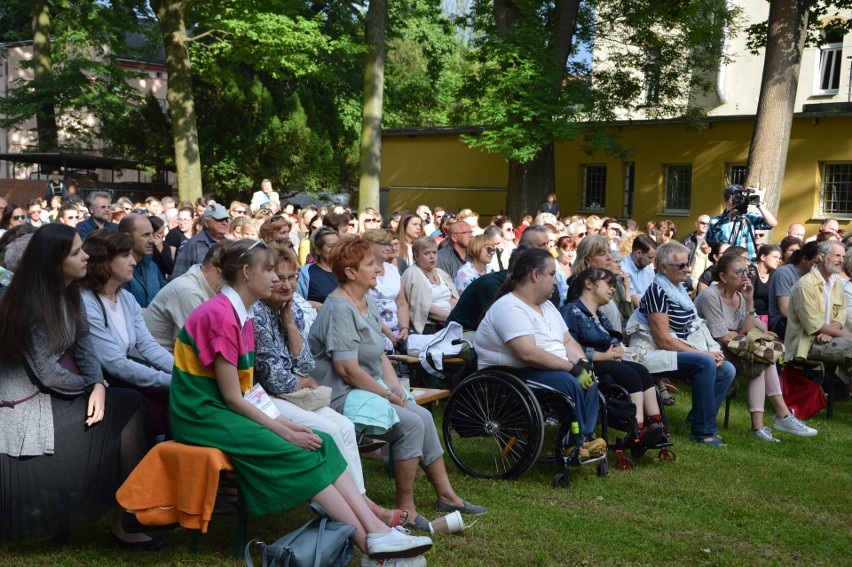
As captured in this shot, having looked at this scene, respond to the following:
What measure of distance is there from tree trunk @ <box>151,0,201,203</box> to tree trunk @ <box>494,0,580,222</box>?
7255 millimetres

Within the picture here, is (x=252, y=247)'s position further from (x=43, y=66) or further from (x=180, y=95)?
(x=43, y=66)

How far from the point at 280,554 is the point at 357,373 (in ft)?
4.54

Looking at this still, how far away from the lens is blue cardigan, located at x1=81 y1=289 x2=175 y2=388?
5266 mm

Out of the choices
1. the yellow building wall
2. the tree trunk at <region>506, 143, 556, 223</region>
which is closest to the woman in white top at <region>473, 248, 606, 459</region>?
the yellow building wall

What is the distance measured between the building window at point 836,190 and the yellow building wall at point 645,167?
253 millimetres

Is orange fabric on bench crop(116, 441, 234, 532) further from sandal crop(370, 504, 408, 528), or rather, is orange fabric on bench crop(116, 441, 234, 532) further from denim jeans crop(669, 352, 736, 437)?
denim jeans crop(669, 352, 736, 437)

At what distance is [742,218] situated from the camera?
12.8 m

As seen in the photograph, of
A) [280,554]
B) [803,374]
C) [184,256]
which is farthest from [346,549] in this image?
[803,374]

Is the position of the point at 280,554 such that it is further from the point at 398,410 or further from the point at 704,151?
the point at 704,151

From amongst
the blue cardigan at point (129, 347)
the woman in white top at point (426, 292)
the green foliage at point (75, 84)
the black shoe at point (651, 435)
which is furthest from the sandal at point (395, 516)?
the green foliage at point (75, 84)

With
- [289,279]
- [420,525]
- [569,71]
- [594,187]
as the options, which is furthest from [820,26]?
[420,525]

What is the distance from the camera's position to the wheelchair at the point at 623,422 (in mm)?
7176

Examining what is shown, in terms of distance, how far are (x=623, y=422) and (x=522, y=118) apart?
1567 centimetres

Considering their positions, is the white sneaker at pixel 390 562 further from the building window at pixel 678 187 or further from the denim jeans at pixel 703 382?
the building window at pixel 678 187
